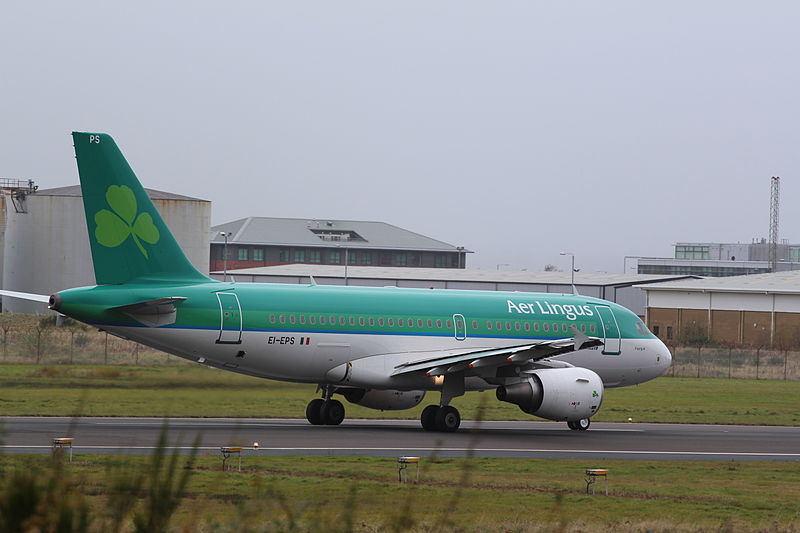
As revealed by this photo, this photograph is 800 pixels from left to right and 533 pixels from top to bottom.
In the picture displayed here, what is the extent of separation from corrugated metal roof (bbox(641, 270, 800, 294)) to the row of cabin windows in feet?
186

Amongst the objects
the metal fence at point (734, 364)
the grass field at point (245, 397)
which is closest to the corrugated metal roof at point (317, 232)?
the metal fence at point (734, 364)

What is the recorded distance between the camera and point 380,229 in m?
162

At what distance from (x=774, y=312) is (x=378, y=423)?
59710mm

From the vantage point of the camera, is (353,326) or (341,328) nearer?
(341,328)

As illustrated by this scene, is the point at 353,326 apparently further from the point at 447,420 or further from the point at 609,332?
the point at 609,332

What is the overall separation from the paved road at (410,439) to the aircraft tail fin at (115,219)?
3615 mm

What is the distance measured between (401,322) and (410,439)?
156 inches

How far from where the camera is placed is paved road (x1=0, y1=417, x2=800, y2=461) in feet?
82.7

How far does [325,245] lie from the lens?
500ft

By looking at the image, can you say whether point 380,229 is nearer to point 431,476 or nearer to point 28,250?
point 28,250

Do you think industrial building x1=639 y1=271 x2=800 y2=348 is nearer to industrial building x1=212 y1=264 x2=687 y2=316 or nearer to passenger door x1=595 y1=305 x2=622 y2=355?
industrial building x1=212 y1=264 x2=687 y2=316

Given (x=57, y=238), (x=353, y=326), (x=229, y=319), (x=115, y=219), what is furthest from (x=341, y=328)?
(x=57, y=238)

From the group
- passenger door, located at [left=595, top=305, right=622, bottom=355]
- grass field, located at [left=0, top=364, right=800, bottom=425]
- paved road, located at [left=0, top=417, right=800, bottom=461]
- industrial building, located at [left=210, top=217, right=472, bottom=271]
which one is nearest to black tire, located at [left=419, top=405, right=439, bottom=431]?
paved road, located at [left=0, top=417, right=800, bottom=461]

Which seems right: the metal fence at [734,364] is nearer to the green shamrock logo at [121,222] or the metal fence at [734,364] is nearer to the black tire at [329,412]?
the black tire at [329,412]
